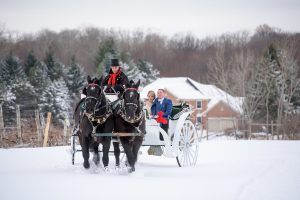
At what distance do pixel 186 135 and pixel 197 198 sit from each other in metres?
5.47

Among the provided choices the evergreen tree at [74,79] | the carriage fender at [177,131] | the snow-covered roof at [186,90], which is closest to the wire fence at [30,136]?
the carriage fender at [177,131]

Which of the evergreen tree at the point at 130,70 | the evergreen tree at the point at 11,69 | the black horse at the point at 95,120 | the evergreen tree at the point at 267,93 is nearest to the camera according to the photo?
the black horse at the point at 95,120

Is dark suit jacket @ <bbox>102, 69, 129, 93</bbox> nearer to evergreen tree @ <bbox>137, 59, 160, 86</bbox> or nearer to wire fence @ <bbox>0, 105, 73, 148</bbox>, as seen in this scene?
wire fence @ <bbox>0, 105, 73, 148</bbox>

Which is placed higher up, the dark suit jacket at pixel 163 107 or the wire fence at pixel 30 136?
the dark suit jacket at pixel 163 107

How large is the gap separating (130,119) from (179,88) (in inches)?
2272

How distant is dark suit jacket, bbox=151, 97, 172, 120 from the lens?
1313cm

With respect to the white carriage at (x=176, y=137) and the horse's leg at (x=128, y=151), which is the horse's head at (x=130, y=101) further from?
the white carriage at (x=176, y=137)

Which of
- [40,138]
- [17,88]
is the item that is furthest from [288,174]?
[17,88]

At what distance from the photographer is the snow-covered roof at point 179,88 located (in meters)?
66.3

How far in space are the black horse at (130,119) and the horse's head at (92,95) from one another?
1.77 feet

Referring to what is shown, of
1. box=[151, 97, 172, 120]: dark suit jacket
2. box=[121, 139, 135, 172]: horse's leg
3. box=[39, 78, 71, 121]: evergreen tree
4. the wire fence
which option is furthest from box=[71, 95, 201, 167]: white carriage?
box=[39, 78, 71, 121]: evergreen tree

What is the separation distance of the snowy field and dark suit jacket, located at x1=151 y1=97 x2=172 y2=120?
128cm

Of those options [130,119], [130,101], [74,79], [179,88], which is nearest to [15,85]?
[74,79]

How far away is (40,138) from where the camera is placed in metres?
22.3
